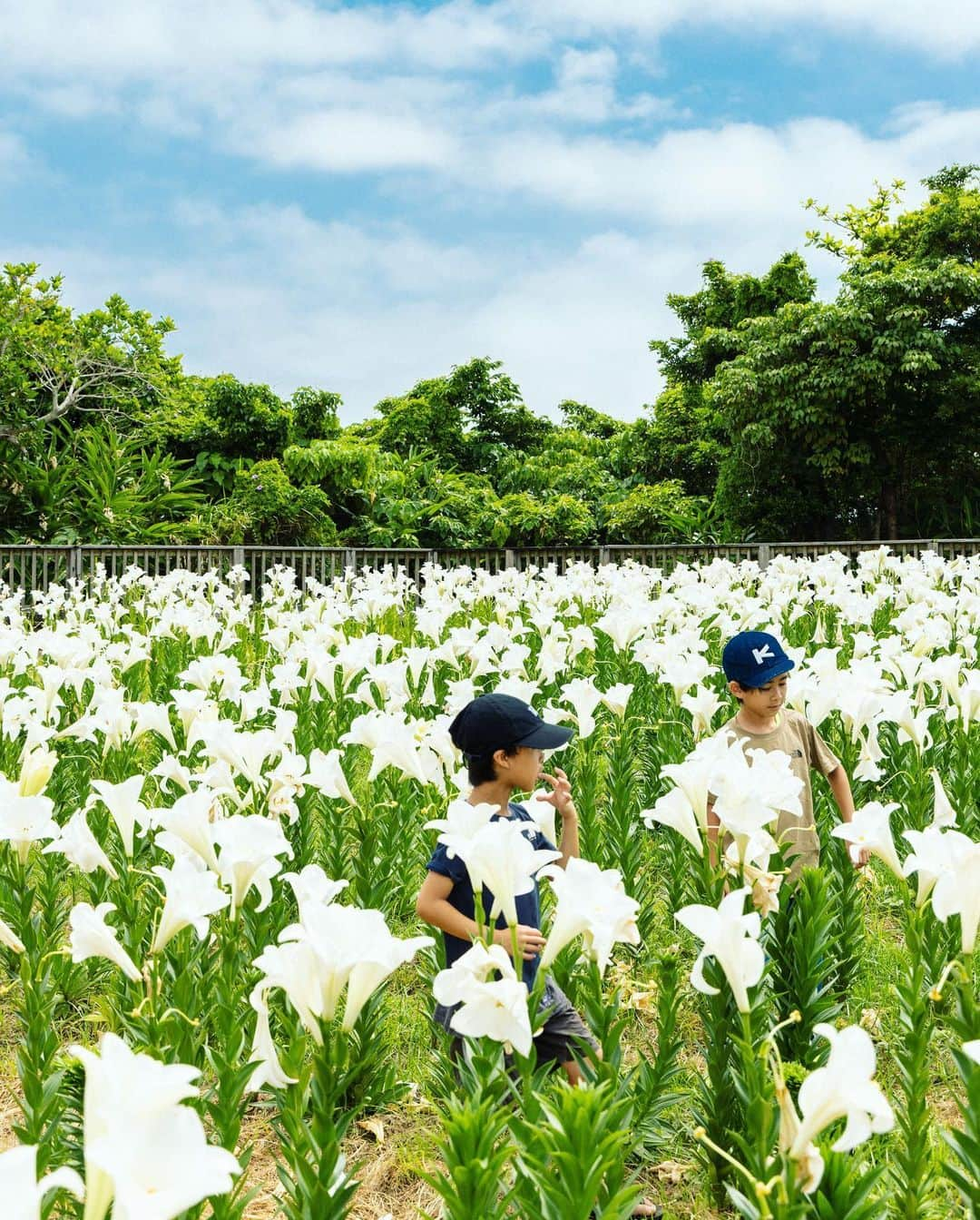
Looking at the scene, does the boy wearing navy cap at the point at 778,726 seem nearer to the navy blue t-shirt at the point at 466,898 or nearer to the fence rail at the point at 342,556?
the navy blue t-shirt at the point at 466,898

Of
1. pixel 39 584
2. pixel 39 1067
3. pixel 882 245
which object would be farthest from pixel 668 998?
pixel 882 245

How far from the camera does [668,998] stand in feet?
8.04

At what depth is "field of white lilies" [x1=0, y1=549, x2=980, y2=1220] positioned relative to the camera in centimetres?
169

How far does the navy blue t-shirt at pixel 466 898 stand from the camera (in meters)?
2.46

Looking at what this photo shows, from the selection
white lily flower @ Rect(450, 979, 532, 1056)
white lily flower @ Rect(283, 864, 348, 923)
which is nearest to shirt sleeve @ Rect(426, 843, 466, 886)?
white lily flower @ Rect(283, 864, 348, 923)

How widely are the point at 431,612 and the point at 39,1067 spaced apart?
507cm

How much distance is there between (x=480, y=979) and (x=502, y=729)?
0.96 m

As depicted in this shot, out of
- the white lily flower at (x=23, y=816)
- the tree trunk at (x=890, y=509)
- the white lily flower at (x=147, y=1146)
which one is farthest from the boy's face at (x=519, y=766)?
the tree trunk at (x=890, y=509)

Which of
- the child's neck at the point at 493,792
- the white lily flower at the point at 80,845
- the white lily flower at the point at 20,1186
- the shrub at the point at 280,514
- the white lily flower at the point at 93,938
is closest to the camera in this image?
the white lily flower at the point at 20,1186

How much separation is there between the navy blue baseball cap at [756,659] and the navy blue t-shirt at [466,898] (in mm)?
969

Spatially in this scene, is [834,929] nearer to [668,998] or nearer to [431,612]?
[668,998]

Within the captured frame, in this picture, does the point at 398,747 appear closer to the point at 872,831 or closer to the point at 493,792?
the point at 493,792

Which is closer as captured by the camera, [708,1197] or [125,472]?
[708,1197]

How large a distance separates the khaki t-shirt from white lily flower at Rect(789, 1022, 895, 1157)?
73.4 inches
